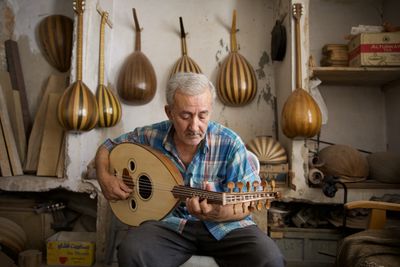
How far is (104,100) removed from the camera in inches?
115

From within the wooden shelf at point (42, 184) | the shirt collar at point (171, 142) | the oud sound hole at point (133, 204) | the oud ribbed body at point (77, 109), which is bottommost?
the wooden shelf at point (42, 184)

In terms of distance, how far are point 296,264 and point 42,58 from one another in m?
3.22

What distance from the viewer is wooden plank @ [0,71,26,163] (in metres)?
2.96

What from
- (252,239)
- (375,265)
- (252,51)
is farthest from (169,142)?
(252,51)

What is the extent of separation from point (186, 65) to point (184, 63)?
3 cm

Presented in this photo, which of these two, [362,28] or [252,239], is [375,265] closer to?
[252,239]

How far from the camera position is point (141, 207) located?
1.65m

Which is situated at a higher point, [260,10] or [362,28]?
[260,10]

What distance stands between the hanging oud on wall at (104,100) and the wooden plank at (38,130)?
57 centimetres

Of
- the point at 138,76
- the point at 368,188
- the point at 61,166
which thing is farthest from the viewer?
the point at 138,76

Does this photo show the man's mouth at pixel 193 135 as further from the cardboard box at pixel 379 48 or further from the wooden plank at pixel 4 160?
the wooden plank at pixel 4 160

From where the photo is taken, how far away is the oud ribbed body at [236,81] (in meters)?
3.05

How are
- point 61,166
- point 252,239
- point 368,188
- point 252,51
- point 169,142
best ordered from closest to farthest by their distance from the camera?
point 252,239 < point 169,142 < point 368,188 < point 61,166 < point 252,51

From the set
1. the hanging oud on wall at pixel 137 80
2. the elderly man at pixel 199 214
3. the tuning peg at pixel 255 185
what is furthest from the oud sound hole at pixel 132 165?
the hanging oud on wall at pixel 137 80
